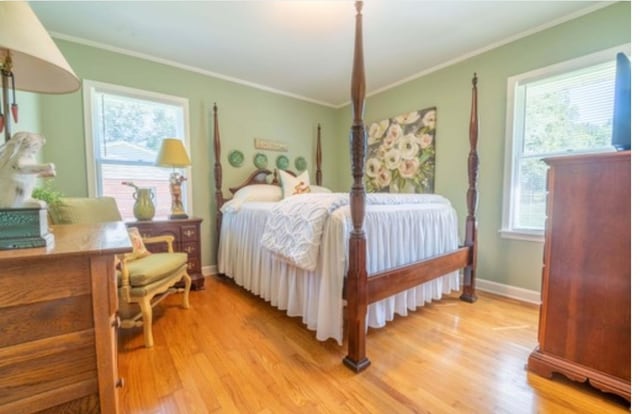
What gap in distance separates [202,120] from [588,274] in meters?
3.51

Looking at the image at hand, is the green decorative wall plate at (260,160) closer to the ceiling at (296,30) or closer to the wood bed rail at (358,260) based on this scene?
the ceiling at (296,30)

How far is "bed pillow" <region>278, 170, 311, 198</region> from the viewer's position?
3.23 metres

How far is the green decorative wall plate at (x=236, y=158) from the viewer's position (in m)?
3.29

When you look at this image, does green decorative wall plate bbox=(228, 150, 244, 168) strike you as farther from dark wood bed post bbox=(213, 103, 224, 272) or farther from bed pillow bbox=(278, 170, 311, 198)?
bed pillow bbox=(278, 170, 311, 198)

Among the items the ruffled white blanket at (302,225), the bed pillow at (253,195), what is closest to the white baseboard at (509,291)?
the ruffled white blanket at (302,225)

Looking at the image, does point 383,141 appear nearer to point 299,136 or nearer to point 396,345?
point 299,136

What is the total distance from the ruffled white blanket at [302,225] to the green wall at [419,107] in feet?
4.13

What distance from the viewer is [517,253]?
2.49 metres

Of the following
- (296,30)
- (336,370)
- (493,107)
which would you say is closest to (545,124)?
(493,107)

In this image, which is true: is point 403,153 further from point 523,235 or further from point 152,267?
point 152,267

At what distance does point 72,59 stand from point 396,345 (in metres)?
3.62

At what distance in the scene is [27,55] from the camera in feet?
2.71

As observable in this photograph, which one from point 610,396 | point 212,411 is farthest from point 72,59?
point 610,396

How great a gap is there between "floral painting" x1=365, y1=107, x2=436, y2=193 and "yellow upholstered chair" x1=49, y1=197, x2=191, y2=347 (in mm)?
2546
